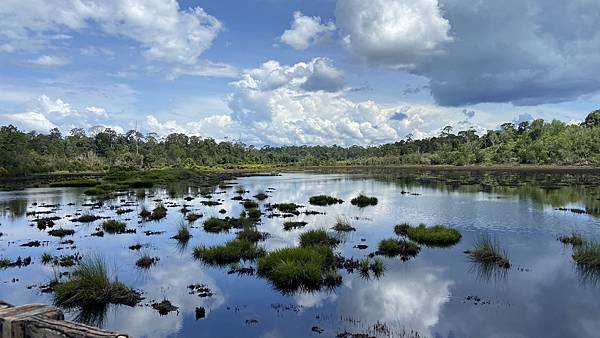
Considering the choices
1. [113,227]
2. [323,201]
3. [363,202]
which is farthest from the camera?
[323,201]

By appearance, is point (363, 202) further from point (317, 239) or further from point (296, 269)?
point (296, 269)

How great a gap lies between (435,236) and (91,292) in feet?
72.0

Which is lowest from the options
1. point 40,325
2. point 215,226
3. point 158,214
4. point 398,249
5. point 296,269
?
point 398,249

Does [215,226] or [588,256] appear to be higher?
[215,226]

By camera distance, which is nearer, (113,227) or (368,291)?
(368,291)

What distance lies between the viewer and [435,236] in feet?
98.0

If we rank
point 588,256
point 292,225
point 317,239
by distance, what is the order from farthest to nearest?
1. point 292,225
2. point 317,239
3. point 588,256

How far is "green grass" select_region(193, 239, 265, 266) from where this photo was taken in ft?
82.4

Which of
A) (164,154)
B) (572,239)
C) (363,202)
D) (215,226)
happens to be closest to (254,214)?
(215,226)

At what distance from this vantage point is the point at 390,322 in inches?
635

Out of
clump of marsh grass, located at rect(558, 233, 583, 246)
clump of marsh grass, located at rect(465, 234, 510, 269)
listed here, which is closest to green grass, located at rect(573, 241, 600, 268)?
clump of marsh grass, located at rect(558, 233, 583, 246)

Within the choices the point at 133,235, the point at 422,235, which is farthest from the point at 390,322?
the point at 133,235

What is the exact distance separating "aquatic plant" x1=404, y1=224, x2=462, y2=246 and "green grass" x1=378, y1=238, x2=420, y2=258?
8.45 ft

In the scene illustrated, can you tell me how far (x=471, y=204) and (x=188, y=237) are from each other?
108 ft
